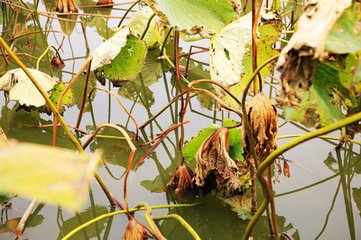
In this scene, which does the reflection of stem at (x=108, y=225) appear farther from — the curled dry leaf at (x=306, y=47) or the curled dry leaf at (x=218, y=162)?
the curled dry leaf at (x=306, y=47)

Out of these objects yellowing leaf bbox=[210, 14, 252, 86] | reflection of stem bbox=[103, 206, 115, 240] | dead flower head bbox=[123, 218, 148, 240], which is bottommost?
reflection of stem bbox=[103, 206, 115, 240]

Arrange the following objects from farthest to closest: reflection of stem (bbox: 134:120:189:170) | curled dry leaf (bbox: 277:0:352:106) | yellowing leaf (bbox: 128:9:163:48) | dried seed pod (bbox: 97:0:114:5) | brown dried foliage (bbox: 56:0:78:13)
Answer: dried seed pod (bbox: 97:0:114:5), brown dried foliage (bbox: 56:0:78:13), yellowing leaf (bbox: 128:9:163:48), reflection of stem (bbox: 134:120:189:170), curled dry leaf (bbox: 277:0:352:106)

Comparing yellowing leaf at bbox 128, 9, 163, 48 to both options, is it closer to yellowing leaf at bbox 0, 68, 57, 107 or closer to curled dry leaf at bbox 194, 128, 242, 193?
yellowing leaf at bbox 0, 68, 57, 107

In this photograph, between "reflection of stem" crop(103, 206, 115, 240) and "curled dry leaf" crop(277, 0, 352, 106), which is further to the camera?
"reflection of stem" crop(103, 206, 115, 240)

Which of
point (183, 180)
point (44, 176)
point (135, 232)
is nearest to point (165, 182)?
point (183, 180)

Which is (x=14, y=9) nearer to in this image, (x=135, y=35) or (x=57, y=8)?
(x=57, y=8)

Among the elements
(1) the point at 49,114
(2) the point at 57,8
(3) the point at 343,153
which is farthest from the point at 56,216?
(2) the point at 57,8

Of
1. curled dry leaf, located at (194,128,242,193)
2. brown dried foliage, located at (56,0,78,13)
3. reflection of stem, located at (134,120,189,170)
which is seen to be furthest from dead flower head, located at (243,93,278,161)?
brown dried foliage, located at (56,0,78,13)
